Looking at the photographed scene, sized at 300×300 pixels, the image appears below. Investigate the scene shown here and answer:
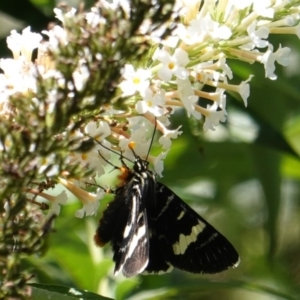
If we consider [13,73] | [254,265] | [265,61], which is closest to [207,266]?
[265,61]

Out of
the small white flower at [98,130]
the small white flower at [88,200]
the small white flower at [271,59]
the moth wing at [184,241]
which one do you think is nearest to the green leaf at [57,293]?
the small white flower at [88,200]

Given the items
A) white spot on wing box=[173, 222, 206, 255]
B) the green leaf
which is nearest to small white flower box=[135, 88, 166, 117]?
the green leaf

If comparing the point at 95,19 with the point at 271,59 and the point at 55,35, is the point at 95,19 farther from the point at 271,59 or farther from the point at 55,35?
the point at 271,59

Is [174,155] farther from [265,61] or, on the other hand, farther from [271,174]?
[265,61]

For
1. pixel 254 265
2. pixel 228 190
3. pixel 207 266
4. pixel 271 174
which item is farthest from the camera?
pixel 254 265

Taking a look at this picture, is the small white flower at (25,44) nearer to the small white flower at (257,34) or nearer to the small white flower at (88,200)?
the small white flower at (88,200)

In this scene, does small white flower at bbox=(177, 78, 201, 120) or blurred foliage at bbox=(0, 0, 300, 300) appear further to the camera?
blurred foliage at bbox=(0, 0, 300, 300)

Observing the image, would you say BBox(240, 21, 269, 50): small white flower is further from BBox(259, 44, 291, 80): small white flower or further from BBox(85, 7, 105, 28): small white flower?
BBox(85, 7, 105, 28): small white flower

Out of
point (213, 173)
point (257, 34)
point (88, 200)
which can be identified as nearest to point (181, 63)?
point (257, 34)
